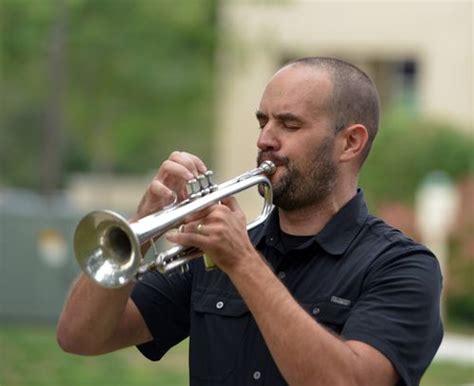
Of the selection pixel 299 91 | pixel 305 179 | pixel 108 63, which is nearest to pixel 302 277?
pixel 305 179

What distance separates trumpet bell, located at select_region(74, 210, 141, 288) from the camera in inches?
128

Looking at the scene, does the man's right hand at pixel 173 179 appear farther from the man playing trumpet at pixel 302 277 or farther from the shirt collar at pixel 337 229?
the shirt collar at pixel 337 229

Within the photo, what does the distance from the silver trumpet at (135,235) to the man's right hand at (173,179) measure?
4cm

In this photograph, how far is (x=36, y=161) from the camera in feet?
124

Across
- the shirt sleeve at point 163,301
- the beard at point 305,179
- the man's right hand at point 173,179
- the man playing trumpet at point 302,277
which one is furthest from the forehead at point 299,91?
the shirt sleeve at point 163,301

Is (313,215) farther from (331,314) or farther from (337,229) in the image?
(331,314)

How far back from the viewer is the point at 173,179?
3486 millimetres

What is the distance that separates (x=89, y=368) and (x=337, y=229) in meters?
7.32

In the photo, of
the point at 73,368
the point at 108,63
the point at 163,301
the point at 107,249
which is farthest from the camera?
the point at 108,63

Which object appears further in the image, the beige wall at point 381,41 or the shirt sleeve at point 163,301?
the beige wall at point 381,41

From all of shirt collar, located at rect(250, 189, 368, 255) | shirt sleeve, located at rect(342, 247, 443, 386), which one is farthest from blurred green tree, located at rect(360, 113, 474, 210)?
shirt sleeve, located at rect(342, 247, 443, 386)

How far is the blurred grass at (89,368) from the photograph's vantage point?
10008 millimetres

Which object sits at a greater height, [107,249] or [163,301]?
[107,249]

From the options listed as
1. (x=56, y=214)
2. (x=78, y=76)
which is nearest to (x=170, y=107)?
(x=78, y=76)
